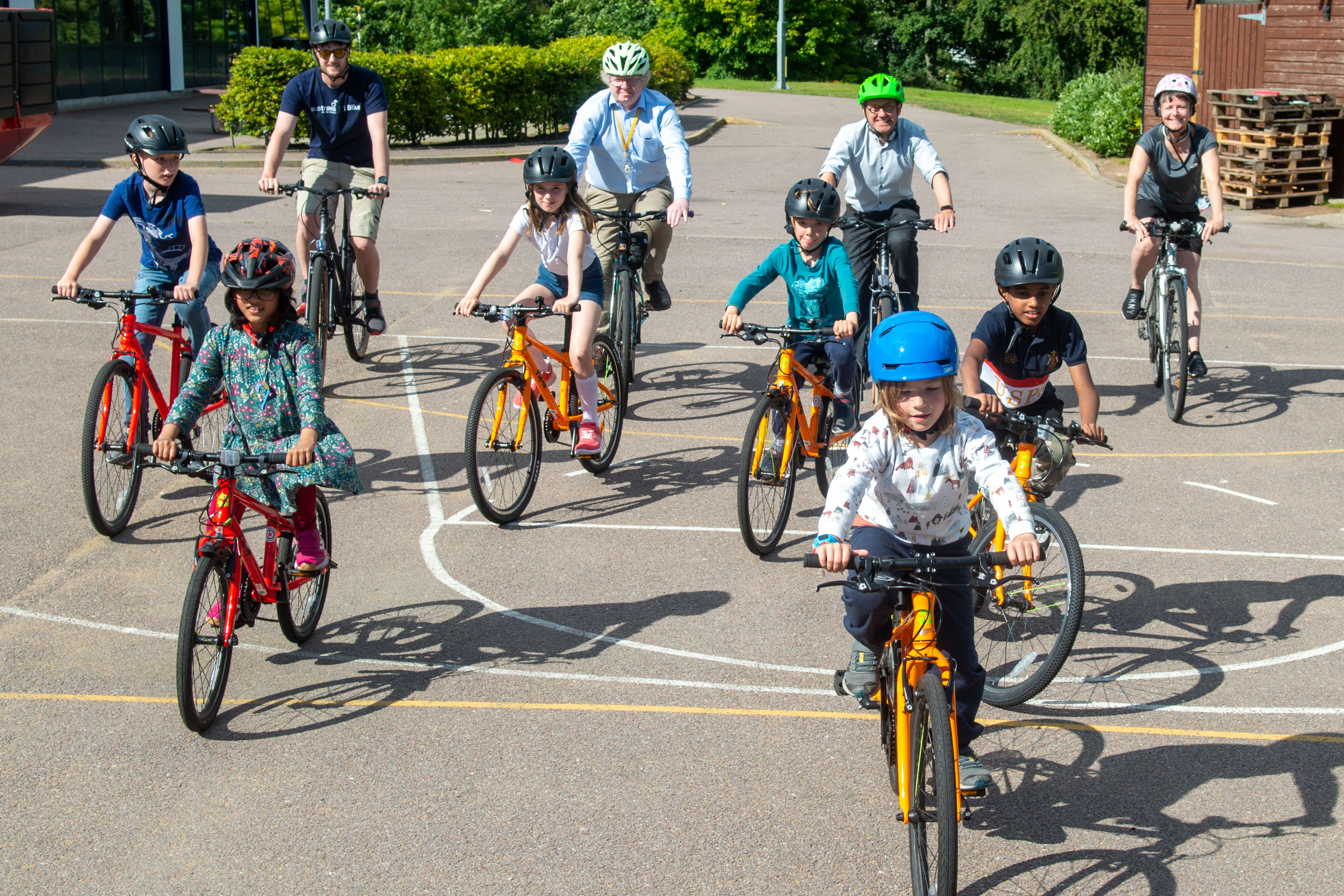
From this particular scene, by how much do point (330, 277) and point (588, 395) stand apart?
307 centimetres

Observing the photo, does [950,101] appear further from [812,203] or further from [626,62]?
[812,203]

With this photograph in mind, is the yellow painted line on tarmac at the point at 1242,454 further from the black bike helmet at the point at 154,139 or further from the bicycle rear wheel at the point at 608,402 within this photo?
the black bike helmet at the point at 154,139

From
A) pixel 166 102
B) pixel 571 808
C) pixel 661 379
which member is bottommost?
pixel 571 808

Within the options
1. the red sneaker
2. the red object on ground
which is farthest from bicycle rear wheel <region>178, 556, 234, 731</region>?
the red object on ground

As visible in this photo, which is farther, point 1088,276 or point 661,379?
point 1088,276

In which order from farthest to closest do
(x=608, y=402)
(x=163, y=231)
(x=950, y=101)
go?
(x=950, y=101), (x=608, y=402), (x=163, y=231)

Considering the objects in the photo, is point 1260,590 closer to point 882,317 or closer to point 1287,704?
point 1287,704

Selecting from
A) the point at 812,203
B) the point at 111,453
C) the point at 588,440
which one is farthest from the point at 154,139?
the point at 812,203

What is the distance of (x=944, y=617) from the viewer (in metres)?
4.46

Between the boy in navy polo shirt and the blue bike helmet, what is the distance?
59.6 inches

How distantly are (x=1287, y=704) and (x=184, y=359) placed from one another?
6150 mm

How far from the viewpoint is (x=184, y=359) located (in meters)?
8.12

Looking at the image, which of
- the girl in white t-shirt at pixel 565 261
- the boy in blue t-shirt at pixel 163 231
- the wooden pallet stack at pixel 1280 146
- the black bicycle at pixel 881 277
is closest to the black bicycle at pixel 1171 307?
the black bicycle at pixel 881 277

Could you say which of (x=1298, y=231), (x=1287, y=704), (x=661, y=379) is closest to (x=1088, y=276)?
(x=1298, y=231)
